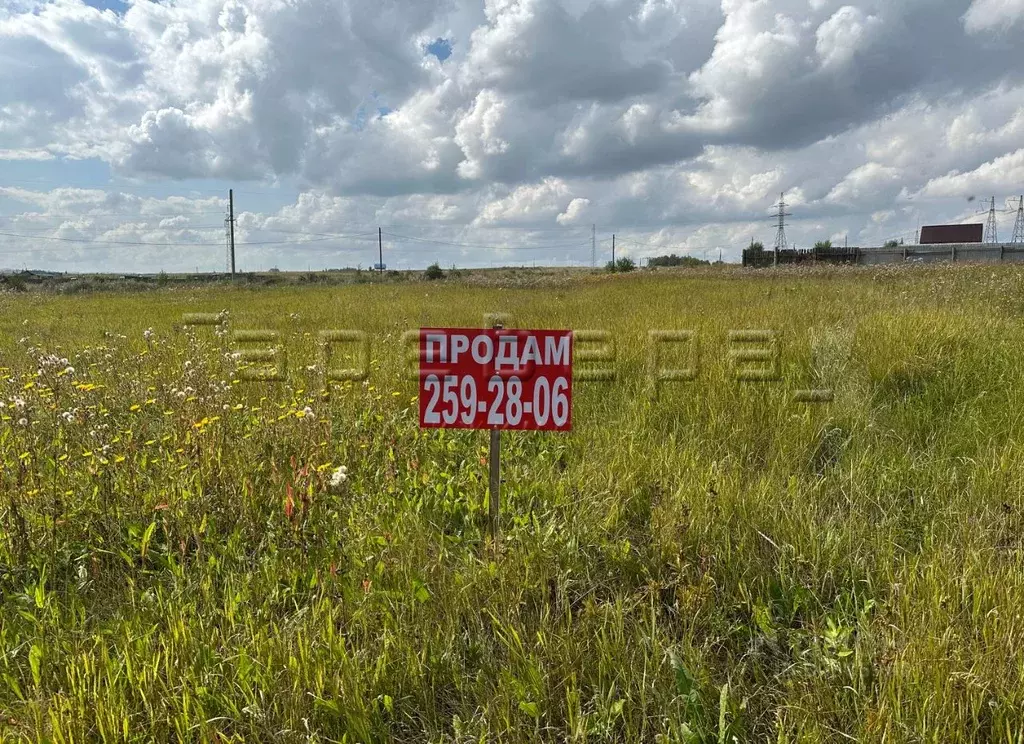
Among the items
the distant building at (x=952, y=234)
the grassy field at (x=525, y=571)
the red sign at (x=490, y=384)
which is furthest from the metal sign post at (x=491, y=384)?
the distant building at (x=952, y=234)

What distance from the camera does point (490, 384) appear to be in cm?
223

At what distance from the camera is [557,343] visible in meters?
2.16

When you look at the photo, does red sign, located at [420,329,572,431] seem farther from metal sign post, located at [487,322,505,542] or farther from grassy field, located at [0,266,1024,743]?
grassy field, located at [0,266,1024,743]

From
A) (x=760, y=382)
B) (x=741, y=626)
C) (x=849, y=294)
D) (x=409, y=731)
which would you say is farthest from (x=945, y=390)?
(x=849, y=294)

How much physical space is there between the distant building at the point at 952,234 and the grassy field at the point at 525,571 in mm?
75381

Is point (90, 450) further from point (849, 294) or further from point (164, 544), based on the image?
point (849, 294)

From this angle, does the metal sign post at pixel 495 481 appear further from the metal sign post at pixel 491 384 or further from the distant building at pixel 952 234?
the distant building at pixel 952 234

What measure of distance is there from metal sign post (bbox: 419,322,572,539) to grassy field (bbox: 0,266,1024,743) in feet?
1.72

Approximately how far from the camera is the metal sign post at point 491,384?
2191 millimetres

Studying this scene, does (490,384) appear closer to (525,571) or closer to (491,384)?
(491,384)

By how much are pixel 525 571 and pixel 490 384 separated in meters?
0.77

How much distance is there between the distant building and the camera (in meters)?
60.6

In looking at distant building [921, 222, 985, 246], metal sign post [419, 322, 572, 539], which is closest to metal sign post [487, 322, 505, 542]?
metal sign post [419, 322, 572, 539]

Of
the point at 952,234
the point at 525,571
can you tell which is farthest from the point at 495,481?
the point at 952,234
